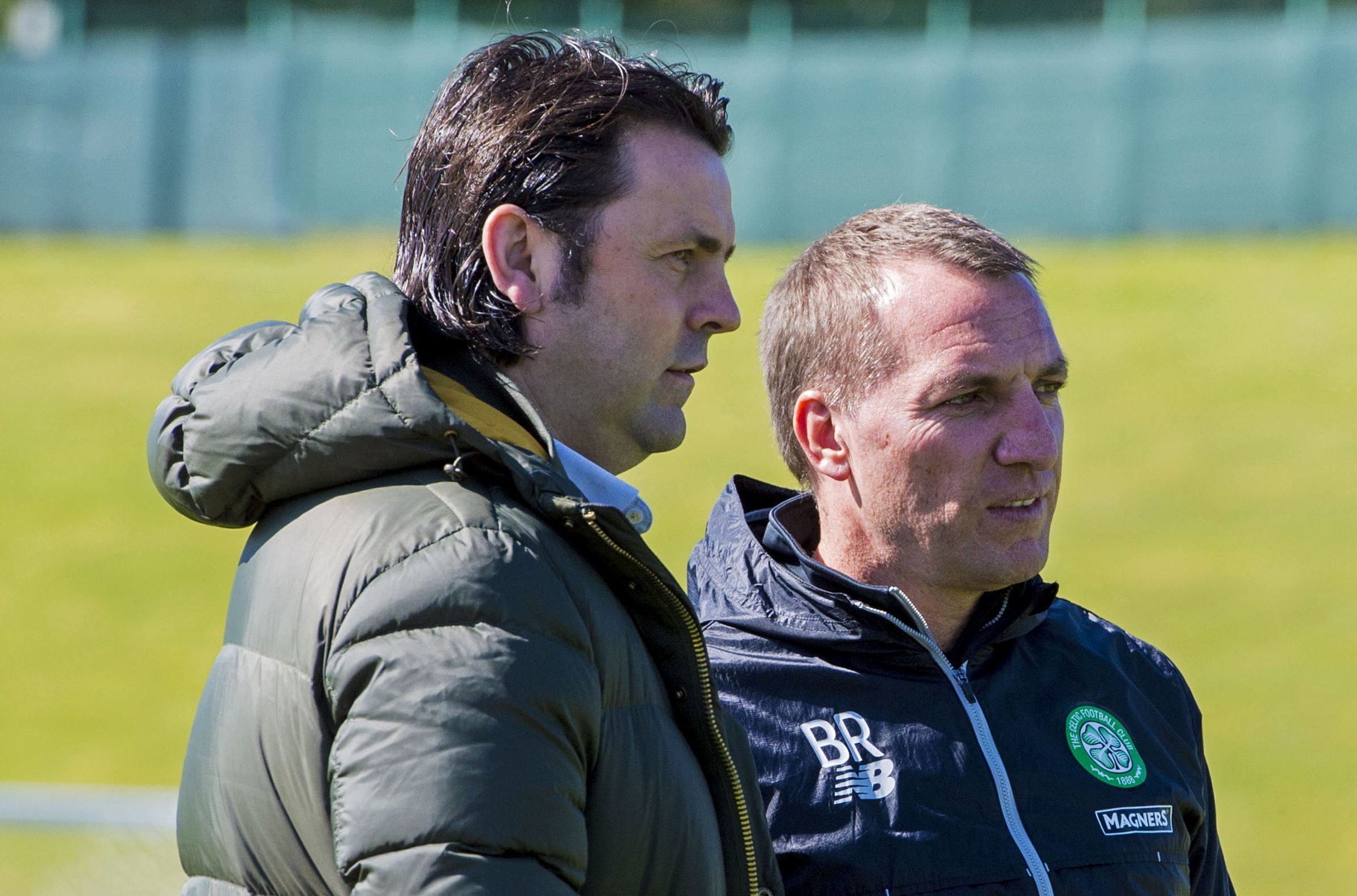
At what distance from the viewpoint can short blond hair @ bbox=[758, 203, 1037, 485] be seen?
2.64m

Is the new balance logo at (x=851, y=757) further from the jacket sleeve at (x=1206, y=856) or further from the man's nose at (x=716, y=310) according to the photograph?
the man's nose at (x=716, y=310)

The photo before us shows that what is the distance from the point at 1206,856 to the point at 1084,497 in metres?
11.5

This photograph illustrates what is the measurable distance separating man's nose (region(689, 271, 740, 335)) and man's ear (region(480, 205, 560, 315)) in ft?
0.68

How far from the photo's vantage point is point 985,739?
246 cm

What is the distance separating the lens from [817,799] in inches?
94.2

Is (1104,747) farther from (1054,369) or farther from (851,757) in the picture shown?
(1054,369)

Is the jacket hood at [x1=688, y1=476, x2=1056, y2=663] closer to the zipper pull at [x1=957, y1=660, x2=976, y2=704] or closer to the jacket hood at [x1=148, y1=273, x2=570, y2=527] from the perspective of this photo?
the zipper pull at [x1=957, y1=660, x2=976, y2=704]

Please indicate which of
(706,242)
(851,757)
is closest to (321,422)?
(706,242)

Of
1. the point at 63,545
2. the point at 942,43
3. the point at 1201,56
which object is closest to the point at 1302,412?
the point at 1201,56

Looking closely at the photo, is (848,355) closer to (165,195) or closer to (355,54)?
(355,54)

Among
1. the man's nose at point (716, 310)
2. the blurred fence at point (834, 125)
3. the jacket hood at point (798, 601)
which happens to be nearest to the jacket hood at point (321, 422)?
the man's nose at point (716, 310)

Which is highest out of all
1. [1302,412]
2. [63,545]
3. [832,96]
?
[832,96]

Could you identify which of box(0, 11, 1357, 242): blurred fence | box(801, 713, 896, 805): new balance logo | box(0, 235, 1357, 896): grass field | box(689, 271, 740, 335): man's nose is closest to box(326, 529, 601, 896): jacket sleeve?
box(689, 271, 740, 335): man's nose

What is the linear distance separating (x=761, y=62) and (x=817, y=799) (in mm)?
19026
